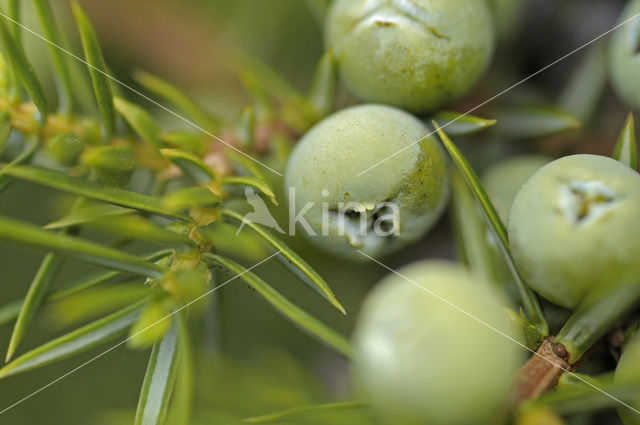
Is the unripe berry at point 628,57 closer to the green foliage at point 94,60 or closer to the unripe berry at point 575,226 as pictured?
the unripe berry at point 575,226

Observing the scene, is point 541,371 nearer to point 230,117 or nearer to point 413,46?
point 413,46

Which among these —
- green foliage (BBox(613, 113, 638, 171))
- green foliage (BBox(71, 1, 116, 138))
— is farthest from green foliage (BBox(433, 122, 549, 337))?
green foliage (BBox(71, 1, 116, 138))

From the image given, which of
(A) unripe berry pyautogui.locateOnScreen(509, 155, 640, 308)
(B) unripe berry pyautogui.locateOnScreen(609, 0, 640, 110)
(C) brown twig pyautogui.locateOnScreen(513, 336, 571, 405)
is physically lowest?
(C) brown twig pyautogui.locateOnScreen(513, 336, 571, 405)

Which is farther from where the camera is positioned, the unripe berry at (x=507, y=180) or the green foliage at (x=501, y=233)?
the unripe berry at (x=507, y=180)

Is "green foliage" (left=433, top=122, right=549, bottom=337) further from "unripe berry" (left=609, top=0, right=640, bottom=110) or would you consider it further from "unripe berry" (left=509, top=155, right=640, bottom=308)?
"unripe berry" (left=609, top=0, right=640, bottom=110)

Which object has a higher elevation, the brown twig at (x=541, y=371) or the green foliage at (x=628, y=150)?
the green foliage at (x=628, y=150)

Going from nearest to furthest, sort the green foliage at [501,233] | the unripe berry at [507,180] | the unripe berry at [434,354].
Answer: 1. the unripe berry at [434,354]
2. the green foliage at [501,233]
3. the unripe berry at [507,180]

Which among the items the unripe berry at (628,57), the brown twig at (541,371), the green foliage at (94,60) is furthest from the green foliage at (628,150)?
the green foliage at (94,60)

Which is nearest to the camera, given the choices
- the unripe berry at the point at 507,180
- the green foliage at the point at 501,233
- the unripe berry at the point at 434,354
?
the unripe berry at the point at 434,354
